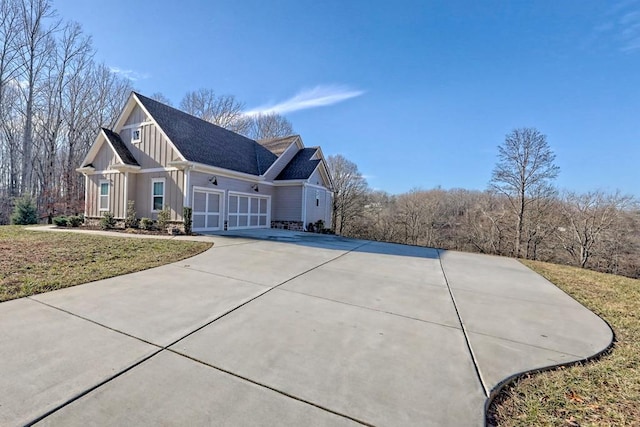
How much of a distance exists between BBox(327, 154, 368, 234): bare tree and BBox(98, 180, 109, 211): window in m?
19.5

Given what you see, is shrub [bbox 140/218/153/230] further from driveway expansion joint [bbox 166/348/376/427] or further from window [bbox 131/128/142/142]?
driveway expansion joint [bbox 166/348/376/427]

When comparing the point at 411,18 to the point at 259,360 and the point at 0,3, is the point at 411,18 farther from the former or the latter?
the point at 0,3

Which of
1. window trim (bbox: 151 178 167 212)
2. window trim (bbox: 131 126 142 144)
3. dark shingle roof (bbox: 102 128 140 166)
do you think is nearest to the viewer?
window trim (bbox: 151 178 167 212)

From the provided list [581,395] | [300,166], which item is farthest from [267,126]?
[581,395]

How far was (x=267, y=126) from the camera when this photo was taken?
1308 inches

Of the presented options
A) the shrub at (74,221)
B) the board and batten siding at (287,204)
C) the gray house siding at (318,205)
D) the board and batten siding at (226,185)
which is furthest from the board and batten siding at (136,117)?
the gray house siding at (318,205)

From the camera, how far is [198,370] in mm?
2496

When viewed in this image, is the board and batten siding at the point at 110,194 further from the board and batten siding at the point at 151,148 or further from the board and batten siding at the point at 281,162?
the board and batten siding at the point at 281,162

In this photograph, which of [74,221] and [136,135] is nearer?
[136,135]

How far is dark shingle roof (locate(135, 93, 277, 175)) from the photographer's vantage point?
13.4 metres

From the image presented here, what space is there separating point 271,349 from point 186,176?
11.4m

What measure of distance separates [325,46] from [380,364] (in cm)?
1273

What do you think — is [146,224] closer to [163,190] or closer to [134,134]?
[163,190]

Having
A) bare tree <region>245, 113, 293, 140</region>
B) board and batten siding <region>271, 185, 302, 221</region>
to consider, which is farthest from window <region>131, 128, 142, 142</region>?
bare tree <region>245, 113, 293, 140</region>
